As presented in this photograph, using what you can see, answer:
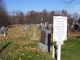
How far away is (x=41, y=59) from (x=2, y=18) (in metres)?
51.1

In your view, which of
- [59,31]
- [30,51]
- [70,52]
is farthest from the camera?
[30,51]

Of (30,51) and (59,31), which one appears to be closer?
(59,31)

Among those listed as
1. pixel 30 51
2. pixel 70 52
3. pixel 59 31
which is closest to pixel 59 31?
pixel 59 31

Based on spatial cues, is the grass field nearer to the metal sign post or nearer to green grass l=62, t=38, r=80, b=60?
green grass l=62, t=38, r=80, b=60

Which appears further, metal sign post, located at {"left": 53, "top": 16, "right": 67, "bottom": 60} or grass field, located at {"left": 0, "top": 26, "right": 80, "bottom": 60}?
grass field, located at {"left": 0, "top": 26, "right": 80, "bottom": 60}

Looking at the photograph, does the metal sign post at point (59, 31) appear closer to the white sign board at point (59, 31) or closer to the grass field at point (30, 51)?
the white sign board at point (59, 31)

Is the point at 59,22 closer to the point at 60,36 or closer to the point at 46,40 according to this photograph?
the point at 60,36

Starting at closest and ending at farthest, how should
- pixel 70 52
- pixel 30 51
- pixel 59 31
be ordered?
pixel 59 31 → pixel 70 52 → pixel 30 51

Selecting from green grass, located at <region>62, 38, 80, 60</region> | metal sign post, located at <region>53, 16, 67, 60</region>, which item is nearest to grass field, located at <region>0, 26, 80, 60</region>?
green grass, located at <region>62, 38, 80, 60</region>

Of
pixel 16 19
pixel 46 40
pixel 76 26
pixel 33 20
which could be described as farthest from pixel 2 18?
pixel 46 40

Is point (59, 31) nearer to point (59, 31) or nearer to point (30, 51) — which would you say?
point (59, 31)

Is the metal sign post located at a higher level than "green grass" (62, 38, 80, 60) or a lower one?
higher

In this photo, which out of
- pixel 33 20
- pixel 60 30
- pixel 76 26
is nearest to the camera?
pixel 60 30

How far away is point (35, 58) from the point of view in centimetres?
Result: 1215
